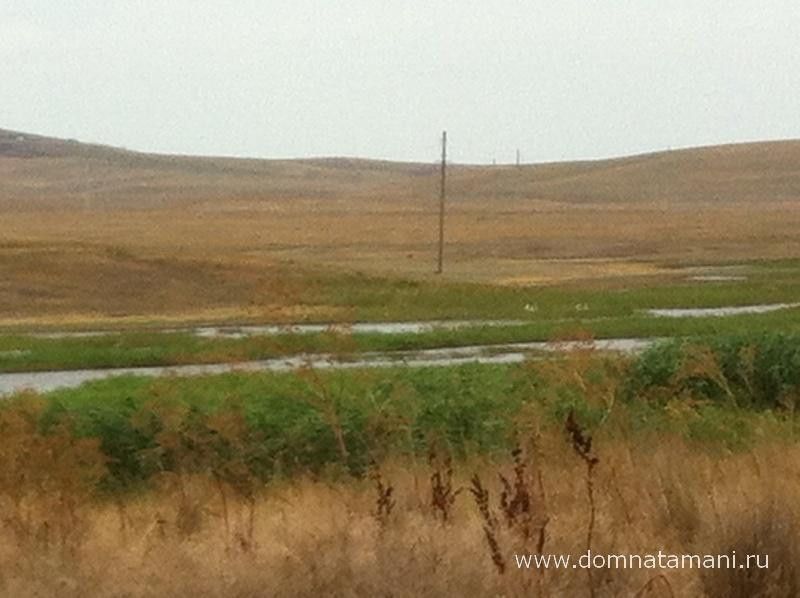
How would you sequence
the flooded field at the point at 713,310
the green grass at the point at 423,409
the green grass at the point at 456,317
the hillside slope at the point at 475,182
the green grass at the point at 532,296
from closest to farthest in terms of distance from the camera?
the green grass at the point at 423,409, the green grass at the point at 456,317, the flooded field at the point at 713,310, the green grass at the point at 532,296, the hillside slope at the point at 475,182

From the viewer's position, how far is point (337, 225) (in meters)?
93.1

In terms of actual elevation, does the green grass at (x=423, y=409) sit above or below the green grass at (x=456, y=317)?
above

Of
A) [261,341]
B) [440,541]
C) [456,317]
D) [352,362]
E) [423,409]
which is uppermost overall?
[440,541]

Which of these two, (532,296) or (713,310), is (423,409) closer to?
(713,310)

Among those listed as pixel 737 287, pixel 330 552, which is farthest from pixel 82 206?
pixel 330 552

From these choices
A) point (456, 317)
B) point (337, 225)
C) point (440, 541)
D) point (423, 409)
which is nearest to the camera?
point (440, 541)

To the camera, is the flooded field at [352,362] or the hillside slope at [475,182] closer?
the flooded field at [352,362]

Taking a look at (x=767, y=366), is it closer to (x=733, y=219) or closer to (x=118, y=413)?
(x=118, y=413)

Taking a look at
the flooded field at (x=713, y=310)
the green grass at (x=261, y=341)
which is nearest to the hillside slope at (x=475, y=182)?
the flooded field at (x=713, y=310)

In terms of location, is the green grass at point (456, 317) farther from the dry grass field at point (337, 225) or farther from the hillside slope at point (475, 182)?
the hillside slope at point (475, 182)

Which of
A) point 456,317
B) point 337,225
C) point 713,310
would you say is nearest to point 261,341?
point 456,317

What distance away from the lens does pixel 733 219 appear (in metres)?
93.1

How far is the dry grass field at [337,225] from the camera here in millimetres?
43781

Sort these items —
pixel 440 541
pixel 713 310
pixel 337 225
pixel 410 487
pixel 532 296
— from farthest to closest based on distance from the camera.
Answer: pixel 337 225, pixel 532 296, pixel 713 310, pixel 410 487, pixel 440 541
